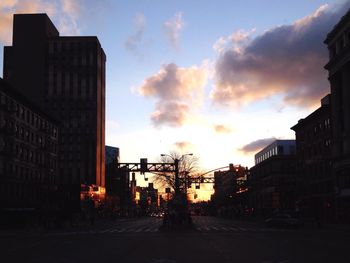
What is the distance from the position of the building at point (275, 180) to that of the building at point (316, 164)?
47.7 feet

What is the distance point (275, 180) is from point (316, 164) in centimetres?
3960

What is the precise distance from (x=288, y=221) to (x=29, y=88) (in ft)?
361

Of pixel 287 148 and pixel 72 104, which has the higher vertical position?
pixel 72 104

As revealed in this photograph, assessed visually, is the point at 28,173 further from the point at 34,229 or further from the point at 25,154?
the point at 34,229

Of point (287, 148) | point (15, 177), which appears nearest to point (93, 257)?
point (15, 177)

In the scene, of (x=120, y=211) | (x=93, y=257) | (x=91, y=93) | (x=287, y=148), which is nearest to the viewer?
A: (x=93, y=257)

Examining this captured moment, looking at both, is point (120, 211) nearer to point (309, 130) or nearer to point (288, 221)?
point (309, 130)

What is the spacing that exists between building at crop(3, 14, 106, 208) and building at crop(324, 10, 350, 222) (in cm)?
8387

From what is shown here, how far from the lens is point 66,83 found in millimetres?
151750

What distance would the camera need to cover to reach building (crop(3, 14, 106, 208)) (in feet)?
491

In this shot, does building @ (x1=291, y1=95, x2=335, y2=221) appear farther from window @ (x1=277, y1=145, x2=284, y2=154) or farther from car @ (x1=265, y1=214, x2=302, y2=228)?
window @ (x1=277, y1=145, x2=284, y2=154)

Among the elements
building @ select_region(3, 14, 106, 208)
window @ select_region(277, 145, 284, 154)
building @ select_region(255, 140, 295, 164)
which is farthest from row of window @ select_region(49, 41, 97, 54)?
window @ select_region(277, 145, 284, 154)

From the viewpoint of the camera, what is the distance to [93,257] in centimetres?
2211

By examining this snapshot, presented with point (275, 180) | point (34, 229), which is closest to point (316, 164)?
point (275, 180)
